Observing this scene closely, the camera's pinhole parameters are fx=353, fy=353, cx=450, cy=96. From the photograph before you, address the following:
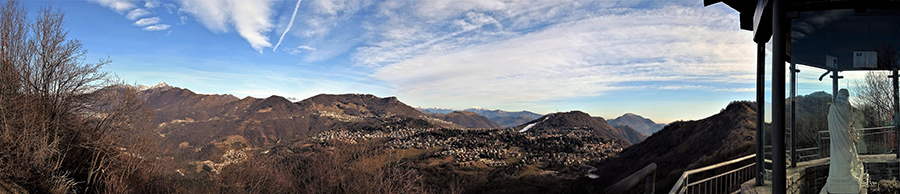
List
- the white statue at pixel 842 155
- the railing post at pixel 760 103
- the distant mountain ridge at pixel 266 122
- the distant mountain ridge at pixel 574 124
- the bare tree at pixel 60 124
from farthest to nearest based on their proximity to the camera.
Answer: the distant mountain ridge at pixel 266 122
the distant mountain ridge at pixel 574 124
the bare tree at pixel 60 124
the railing post at pixel 760 103
the white statue at pixel 842 155

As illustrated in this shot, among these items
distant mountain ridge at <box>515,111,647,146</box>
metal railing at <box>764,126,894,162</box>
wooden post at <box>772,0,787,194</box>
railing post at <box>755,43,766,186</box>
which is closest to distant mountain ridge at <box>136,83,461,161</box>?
distant mountain ridge at <box>515,111,647,146</box>

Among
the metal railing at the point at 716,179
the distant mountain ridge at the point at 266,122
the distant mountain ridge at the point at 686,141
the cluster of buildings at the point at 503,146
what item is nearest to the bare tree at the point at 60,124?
the metal railing at the point at 716,179

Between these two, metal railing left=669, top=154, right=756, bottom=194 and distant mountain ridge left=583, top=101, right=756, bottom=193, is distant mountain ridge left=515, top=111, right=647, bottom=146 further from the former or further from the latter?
metal railing left=669, top=154, right=756, bottom=194

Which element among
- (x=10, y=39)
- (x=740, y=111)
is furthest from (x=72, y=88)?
(x=740, y=111)

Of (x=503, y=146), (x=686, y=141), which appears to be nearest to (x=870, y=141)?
(x=686, y=141)

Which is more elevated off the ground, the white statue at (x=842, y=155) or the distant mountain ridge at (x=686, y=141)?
the white statue at (x=842, y=155)

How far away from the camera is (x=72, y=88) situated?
1742cm

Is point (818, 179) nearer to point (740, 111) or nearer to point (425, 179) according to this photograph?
point (425, 179)

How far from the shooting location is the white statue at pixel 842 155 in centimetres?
305

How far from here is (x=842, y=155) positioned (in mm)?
3119

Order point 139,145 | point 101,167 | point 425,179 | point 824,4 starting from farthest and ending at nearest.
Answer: point 425,179 < point 139,145 < point 101,167 < point 824,4

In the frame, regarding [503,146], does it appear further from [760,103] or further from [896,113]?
[896,113]

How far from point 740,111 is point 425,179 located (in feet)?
114

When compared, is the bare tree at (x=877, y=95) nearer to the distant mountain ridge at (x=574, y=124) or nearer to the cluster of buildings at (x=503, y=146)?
the cluster of buildings at (x=503, y=146)
